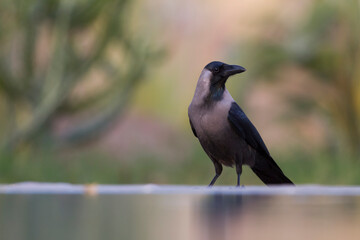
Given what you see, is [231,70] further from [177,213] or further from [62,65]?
[62,65]

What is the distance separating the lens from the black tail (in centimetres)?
163

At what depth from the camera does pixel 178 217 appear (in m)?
1.27

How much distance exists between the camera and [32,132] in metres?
5.71

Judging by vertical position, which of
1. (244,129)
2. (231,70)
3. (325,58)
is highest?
(325,58)

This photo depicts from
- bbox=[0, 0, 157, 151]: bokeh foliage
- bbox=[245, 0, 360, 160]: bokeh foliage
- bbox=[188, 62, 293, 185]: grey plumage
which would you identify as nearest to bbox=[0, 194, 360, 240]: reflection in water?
bbox=[188, 62, 293, 185]: grey plumage

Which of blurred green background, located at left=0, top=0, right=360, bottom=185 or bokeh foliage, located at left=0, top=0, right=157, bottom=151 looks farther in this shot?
bokeh foliage, located at left=0, top=0, right=157, bottom=151

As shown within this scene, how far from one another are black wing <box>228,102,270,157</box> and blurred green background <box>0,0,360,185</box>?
2149mm

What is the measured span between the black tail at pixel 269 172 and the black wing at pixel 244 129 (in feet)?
0.08


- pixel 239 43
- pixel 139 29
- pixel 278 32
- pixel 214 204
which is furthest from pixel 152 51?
pixel 214 204

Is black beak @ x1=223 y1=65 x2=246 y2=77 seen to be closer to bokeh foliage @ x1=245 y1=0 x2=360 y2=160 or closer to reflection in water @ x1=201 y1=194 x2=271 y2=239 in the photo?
reflection in water @ x1=201 y1=194 x2=271 y2=239

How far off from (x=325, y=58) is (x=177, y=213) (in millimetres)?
6262

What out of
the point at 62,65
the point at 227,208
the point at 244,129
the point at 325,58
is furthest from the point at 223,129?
the point at 325,58

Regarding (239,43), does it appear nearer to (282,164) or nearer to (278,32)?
(278,32)

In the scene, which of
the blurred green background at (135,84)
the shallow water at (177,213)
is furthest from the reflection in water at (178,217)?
the blurred green background at (135,84)
